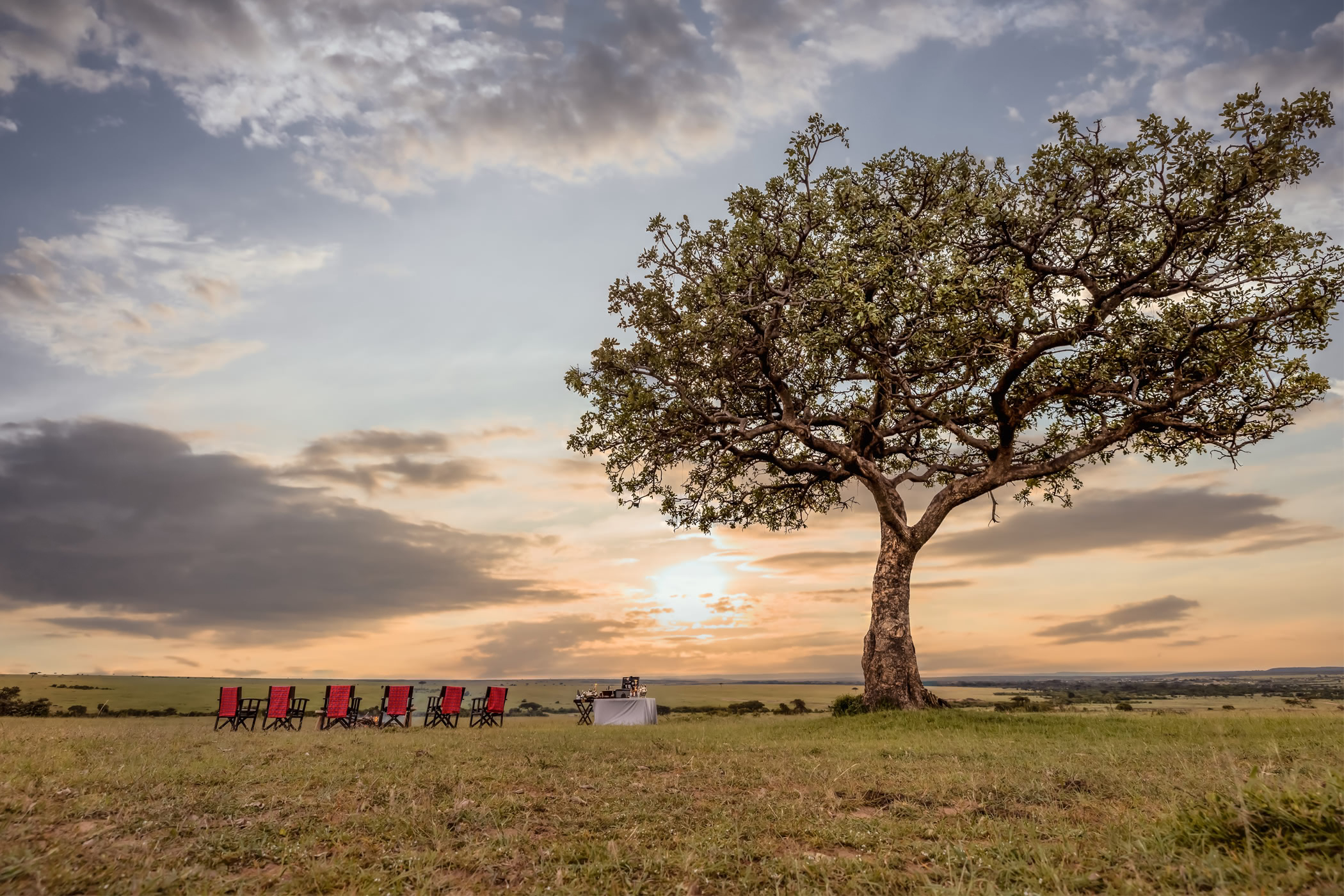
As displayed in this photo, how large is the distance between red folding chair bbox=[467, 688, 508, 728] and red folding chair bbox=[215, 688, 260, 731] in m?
6.47

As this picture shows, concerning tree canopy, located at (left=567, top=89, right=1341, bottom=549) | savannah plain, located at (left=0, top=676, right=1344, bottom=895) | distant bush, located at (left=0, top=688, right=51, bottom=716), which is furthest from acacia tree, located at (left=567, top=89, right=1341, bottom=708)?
distant bush, located at (left=0, top=688, right=51, bottom=716)

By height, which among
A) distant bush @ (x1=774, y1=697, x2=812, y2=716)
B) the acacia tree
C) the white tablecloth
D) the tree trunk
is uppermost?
the acacia tree

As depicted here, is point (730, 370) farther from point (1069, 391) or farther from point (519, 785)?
point (519, 785)

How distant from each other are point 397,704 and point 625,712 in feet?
23.8

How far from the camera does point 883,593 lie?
64.8 feet

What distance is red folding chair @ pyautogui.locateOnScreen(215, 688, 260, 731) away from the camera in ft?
71.4

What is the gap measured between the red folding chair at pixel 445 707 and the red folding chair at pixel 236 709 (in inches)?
200

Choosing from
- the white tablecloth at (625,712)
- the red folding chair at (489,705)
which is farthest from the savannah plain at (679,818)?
the white tablecloth at (625,712)

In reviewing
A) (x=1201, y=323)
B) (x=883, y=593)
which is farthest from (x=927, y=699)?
(x=1201, y=323)

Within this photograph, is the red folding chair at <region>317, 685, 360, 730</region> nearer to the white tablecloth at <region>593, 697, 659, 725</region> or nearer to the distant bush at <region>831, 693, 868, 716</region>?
the white tablecloth at <region>593, 697, 659, 725</region>

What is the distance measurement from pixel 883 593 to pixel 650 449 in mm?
7579

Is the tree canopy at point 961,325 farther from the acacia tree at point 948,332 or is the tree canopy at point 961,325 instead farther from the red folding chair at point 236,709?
the red folding chair at point 236,709

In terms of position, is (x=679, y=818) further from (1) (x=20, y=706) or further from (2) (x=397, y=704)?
(1) (x=20, y=706)

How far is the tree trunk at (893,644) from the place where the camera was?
62.6 ft
